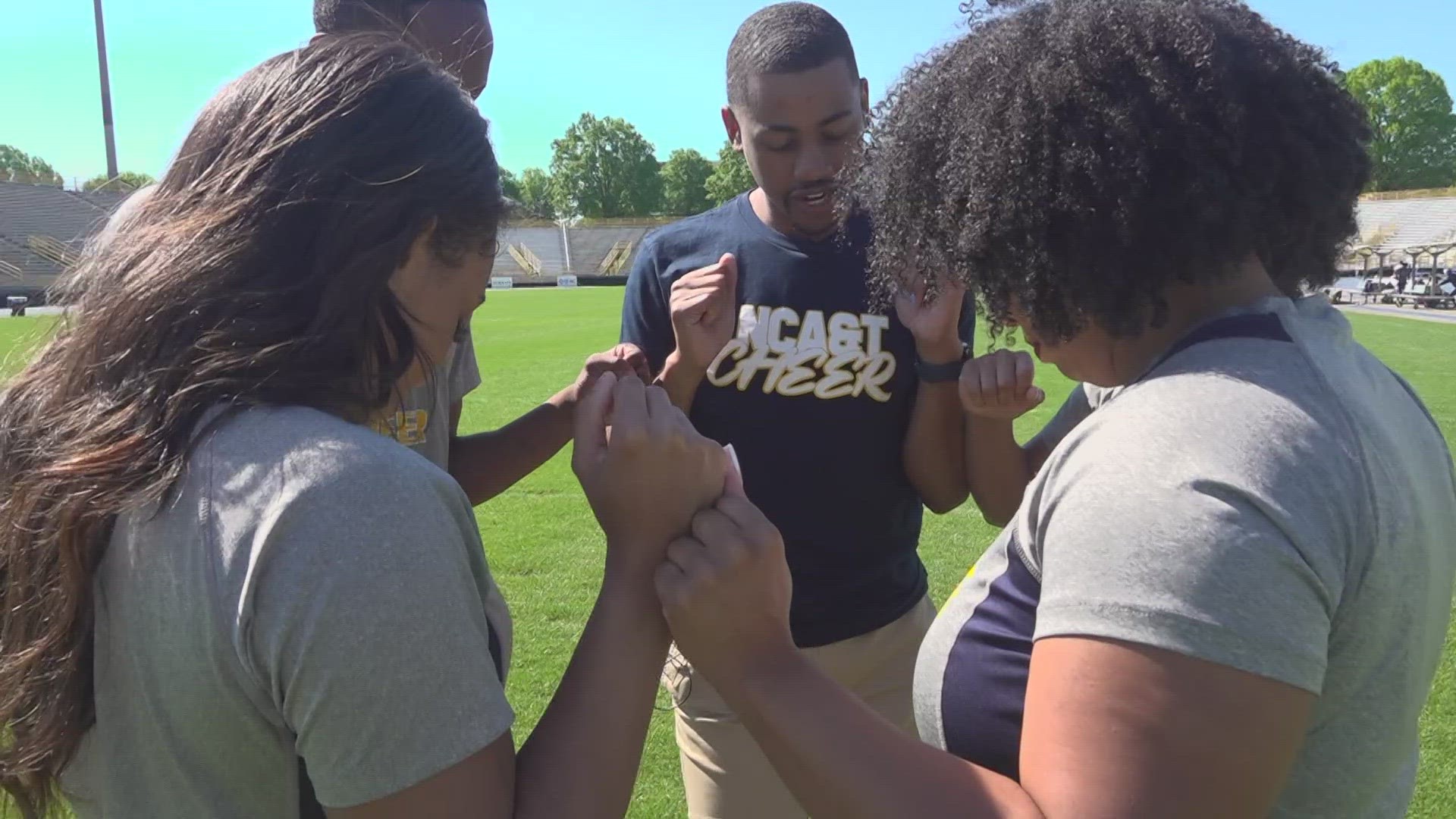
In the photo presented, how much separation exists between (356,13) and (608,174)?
87701mm

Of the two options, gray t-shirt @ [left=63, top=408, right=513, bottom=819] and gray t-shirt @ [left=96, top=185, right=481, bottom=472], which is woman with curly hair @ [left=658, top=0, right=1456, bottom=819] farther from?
gray t-shirt @ [left=96, top=185, right=481, bottom=472]

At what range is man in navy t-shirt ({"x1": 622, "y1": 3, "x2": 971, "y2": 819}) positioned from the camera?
302 cm

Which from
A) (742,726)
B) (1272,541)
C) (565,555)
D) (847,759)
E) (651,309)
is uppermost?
(651,309)

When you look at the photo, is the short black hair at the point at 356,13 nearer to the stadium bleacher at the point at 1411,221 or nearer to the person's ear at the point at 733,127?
the person's ear at the point at 733,127

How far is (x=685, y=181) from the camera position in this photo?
3398 inches

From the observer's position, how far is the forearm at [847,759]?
1.23 metres

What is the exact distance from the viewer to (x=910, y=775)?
1.27 m

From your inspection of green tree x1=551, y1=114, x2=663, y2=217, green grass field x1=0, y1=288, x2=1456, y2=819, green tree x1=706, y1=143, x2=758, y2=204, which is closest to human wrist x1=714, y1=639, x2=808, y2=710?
green grass field x1=0, y1=288, x2=1456, y2=819

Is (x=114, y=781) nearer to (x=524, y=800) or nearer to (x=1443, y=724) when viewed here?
(x=524, y=800)

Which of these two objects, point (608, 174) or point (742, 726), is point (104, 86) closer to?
point (742, 726)

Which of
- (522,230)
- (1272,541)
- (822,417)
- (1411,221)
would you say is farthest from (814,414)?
(1411,221)

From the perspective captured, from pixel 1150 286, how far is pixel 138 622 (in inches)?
54.3

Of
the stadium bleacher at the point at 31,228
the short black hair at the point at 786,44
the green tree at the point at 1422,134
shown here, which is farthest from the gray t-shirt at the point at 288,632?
the green tree at the point at 1422,134

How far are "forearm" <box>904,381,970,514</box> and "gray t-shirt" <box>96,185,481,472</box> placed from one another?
4.35ft
